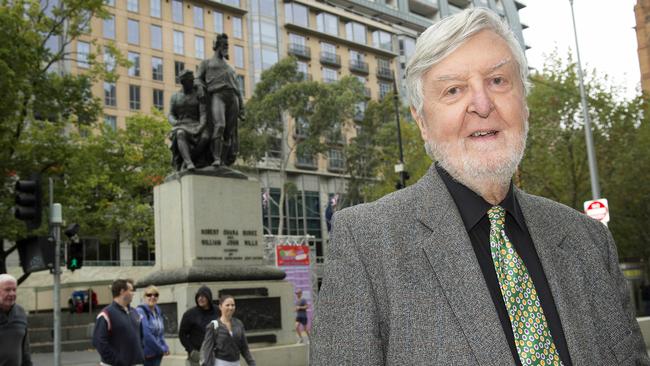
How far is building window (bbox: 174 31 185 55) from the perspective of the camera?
192 ft

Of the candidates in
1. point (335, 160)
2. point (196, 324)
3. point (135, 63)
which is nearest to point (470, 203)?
point (196, 324)

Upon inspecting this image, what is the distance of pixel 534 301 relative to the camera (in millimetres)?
2039

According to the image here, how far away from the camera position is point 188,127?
12453 millimetres

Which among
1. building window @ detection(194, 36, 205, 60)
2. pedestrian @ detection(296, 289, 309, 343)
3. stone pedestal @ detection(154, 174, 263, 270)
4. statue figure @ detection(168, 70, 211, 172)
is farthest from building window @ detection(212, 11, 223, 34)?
stone pedestal @ detection(154, 174, 263, 270)

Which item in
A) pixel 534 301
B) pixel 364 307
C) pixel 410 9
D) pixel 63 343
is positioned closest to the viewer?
pixel 364 307

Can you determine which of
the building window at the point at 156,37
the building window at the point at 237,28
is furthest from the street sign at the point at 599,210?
the building window at the point at 237,28

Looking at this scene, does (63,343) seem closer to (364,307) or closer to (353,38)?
(364,307)

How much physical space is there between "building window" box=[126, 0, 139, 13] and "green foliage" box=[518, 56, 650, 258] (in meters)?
37.8

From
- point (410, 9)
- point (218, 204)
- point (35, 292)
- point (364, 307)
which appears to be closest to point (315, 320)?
point (364, 307)

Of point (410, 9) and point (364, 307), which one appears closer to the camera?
point (364, 307)

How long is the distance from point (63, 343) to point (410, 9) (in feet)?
209

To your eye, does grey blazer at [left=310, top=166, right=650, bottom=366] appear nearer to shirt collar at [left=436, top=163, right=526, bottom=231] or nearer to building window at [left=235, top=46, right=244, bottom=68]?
shirt collar at [left=436, top=163, right=526, bottom=231]

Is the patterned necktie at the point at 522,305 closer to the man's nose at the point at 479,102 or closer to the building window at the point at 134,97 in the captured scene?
the man's nose at the point at 479,102

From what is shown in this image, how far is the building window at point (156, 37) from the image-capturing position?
187 ft
